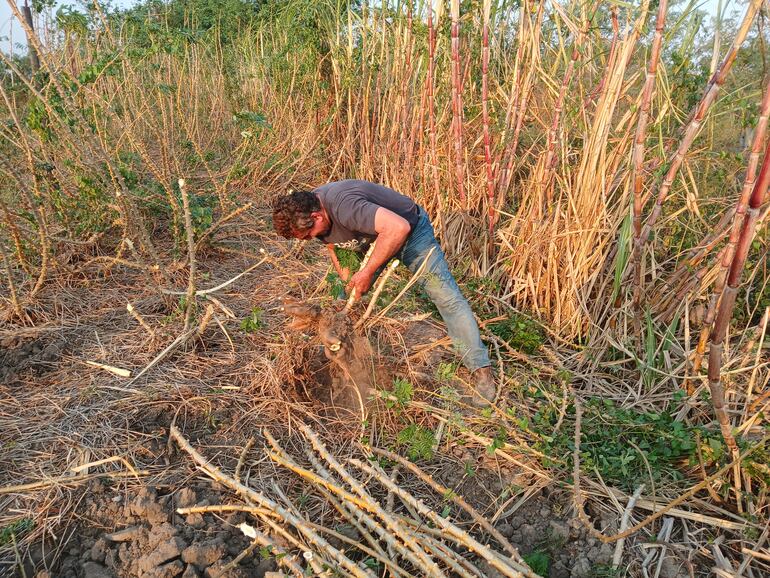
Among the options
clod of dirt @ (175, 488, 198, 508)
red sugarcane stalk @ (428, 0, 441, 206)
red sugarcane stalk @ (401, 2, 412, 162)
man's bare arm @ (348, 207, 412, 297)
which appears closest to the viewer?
clod of dirt @ (175, 488, 198, 508)

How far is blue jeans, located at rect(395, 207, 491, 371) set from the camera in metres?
2.64

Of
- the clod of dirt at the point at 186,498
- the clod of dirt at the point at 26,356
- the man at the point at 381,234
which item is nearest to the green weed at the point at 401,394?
the man at the point at 381,234

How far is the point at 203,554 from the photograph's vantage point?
1.74 meters

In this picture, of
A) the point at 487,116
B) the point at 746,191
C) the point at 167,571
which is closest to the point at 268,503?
the point at 167,571

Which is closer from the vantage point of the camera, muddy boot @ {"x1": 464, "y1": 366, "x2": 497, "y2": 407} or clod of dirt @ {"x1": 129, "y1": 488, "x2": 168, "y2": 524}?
clod of dirt @ {"x1": 129, "y1": 488, "x2": 168, "y2": 524}

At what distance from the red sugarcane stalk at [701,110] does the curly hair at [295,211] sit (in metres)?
1.62

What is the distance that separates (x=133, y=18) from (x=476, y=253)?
3686mm

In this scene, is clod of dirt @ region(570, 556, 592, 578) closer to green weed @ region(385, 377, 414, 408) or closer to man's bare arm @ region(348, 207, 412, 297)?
green weed @ region(385, 377, 414, 408)

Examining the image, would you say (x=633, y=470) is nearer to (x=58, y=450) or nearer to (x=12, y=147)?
(x=58, y=450)

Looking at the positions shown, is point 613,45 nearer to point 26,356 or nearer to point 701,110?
point 701,110

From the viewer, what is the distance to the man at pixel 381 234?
8.15 feet

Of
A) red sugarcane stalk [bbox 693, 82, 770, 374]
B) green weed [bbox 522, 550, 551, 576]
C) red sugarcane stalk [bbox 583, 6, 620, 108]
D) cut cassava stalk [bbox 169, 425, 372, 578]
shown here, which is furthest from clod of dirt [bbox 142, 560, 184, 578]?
red sugarcane stalk [bbox 583, 6, 620, 108]

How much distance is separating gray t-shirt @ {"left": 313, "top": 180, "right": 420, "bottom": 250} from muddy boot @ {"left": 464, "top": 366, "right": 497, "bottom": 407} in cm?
86

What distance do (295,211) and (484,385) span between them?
1272 millimetres
